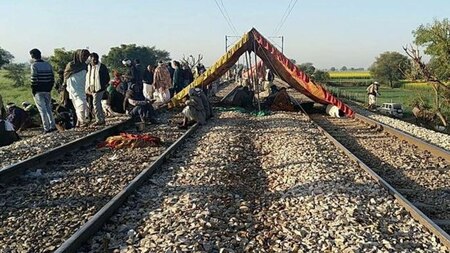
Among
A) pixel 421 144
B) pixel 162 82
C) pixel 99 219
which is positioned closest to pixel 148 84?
pixel 162 82

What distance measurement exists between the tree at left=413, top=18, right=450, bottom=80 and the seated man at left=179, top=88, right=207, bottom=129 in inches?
1243

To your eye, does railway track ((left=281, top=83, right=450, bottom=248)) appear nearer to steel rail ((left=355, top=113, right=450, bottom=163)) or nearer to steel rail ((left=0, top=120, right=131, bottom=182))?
steel rail ((left=355, top=113, right=450, bottom=163))

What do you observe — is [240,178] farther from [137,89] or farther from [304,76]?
[304,76]

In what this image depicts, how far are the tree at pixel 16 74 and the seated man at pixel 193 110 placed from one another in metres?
43.6

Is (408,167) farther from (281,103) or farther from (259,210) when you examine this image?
(281,103)

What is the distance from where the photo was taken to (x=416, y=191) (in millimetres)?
6707

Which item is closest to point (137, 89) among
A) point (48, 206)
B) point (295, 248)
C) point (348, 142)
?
point (348, 142)

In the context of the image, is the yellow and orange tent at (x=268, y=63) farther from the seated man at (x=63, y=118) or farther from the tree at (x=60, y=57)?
the tree at (x=60, y=57)

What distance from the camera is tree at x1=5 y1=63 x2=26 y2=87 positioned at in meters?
52.3

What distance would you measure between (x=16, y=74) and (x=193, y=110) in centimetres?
4707

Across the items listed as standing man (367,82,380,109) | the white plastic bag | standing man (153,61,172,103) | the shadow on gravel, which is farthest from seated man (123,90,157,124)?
standing man (367,82,380,109)

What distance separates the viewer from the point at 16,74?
53.8m

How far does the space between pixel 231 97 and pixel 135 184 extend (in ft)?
45.6

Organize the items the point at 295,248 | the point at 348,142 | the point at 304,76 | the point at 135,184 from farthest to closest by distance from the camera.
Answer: the point at 304,76, the point at 348,142, the point at 135,184, the point at 295,248
